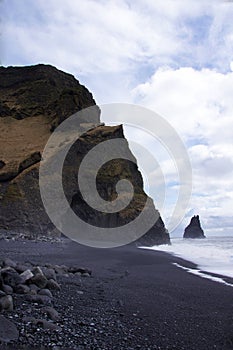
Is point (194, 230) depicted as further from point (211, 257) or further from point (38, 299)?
point (38, 299)

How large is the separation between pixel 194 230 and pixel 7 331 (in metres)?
100

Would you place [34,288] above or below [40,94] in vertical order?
below

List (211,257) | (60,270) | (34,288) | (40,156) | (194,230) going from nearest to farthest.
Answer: (34,288) → (60,270) → (211,257) → (40,156) → (194,230)

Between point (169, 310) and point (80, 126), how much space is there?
3170 cm

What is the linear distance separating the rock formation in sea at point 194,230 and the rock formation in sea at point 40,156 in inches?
2478

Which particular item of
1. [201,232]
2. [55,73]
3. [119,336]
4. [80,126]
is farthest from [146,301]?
[201,232]

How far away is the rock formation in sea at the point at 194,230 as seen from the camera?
322 ft

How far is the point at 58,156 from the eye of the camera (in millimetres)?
29547

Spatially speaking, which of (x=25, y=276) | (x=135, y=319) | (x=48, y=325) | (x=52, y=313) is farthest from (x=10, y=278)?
(x=135, y=319)

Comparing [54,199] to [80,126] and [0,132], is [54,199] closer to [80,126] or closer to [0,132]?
[80,126]

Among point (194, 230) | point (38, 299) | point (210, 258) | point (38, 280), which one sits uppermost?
point (194, 230)

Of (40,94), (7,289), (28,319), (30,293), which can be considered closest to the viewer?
(28,319)

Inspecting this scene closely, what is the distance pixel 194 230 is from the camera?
99.4 metres

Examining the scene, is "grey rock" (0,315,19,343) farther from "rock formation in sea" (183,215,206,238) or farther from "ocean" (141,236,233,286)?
"rock formation in sea" (183,215,206,238)
